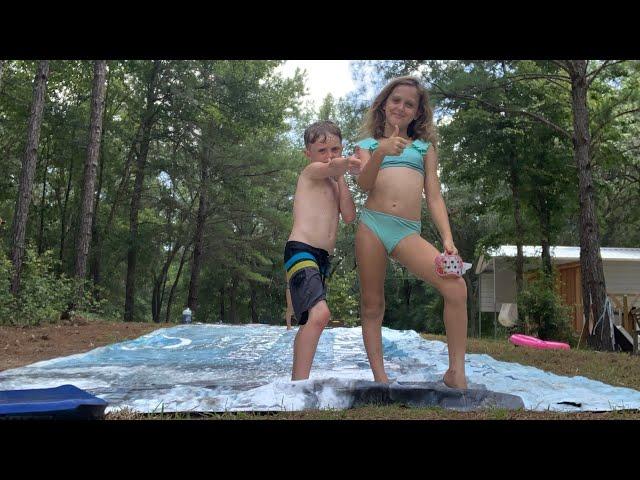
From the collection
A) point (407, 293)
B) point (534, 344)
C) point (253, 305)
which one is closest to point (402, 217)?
point (534, 344)

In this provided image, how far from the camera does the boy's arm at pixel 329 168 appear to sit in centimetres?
290

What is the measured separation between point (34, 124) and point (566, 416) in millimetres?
8922

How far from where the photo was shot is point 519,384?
10.5 feet

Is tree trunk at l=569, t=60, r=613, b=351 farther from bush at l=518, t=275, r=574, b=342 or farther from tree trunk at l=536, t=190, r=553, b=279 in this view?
tree trunk at l=536, t=190, r=553, b=279

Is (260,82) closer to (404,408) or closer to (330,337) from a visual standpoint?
(330,337)

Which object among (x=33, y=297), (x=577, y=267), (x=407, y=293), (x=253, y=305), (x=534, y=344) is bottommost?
(x=534, y=344)

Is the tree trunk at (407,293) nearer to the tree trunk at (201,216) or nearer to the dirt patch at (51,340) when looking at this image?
the tree trunk at (201,216)

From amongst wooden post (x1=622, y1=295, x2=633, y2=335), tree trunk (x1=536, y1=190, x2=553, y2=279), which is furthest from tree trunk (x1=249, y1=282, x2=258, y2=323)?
wooden post (x1=622, y1=295, x2=633, y2=335)

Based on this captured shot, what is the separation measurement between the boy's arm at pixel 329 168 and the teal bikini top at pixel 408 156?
0.82ft

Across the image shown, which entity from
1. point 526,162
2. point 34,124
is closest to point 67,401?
point 34,124

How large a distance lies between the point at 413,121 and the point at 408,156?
0.91 ft

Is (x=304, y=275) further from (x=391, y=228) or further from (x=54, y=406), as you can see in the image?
(x=54, y=406)

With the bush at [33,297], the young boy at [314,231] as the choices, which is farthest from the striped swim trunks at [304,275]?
the bush at [33,297]

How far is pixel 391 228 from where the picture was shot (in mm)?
2994
